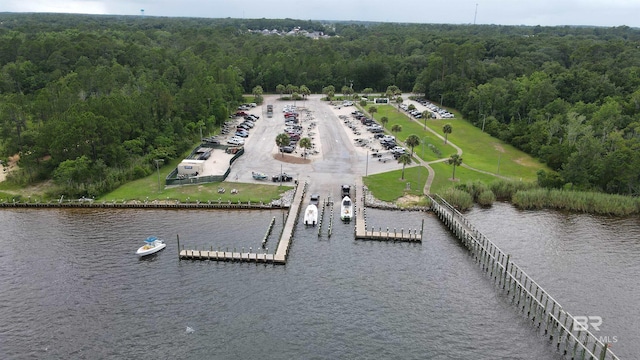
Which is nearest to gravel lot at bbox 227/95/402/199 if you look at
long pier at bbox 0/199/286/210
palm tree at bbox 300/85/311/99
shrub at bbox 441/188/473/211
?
long pier at bbox 0/199/286/210

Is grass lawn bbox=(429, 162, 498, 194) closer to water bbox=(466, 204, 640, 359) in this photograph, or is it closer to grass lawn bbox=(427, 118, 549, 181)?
grass lawn bbox=(427, 118, 549, 181)

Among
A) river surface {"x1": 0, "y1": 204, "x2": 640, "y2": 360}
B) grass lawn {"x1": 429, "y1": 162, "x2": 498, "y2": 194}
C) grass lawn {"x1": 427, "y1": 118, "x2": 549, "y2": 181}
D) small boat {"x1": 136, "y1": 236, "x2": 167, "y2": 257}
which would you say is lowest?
river surface {"x1": 0, "y1": 204, "x2": 640, "y2": 360}

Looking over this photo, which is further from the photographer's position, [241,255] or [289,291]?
[241,255]

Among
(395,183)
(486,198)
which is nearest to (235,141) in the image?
(395,183)

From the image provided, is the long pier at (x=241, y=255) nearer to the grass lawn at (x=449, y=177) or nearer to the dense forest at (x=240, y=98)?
the dense forest at (x=240, y=98)

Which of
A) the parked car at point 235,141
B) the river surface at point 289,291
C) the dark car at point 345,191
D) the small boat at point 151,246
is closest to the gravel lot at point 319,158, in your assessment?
the dark car at point 345,191

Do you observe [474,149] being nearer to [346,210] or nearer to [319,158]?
[319,158]
